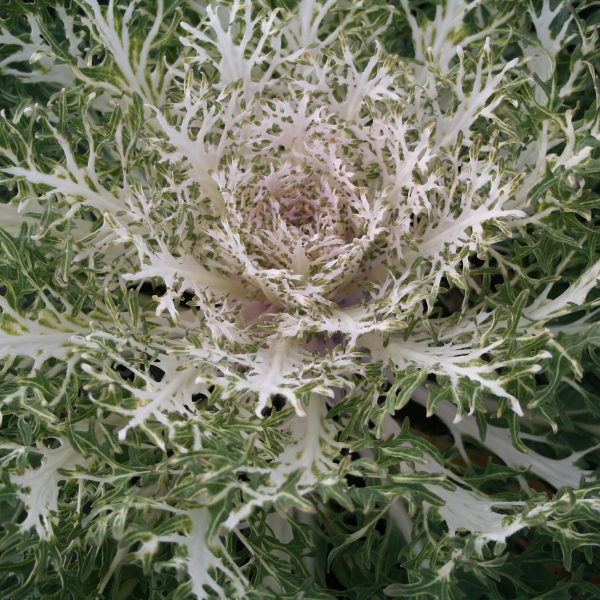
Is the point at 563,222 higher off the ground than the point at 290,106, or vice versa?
the point at 290,106

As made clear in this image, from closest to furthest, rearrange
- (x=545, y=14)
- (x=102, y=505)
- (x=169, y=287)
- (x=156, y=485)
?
1. (x=102, y=505)
2. (x=169, y=287)
3. (x=156, y=485)
4. (x=545, y=14)

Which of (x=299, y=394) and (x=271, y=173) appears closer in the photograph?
(x=299, y=394)

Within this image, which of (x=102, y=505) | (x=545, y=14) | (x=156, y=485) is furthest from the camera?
(x=545, y=14)

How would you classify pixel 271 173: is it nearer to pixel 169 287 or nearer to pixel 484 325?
pixel 169 287

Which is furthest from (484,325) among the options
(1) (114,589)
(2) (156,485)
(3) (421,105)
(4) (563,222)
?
(1) (114,589)

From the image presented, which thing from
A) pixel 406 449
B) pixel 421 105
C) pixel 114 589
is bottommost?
pixel 114 589

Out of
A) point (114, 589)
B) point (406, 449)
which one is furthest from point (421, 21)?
point (114, 589)
